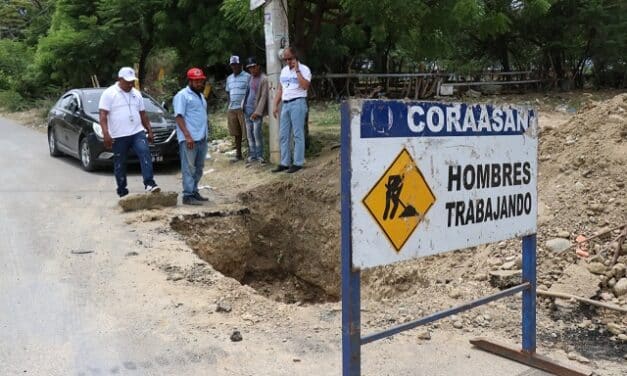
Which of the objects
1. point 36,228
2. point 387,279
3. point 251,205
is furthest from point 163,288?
point 251,205

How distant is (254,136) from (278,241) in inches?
105

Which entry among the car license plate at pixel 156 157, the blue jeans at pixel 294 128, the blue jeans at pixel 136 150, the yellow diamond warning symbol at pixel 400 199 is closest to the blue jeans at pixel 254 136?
the blue jeans at pixel 294 128

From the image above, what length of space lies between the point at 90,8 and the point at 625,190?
1869cm

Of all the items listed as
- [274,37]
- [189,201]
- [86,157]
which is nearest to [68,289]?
[189,201]

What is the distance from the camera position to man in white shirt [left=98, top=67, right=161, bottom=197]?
8312 millimetres

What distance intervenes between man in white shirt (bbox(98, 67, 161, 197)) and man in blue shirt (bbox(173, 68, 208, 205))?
18.2 inches

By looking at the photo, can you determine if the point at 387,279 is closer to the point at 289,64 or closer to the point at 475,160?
the point at 475,160

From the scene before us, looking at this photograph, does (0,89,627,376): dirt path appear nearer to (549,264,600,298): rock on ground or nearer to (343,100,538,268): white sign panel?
(549,264,600,298): rock on ground

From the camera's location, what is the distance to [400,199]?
309 cm

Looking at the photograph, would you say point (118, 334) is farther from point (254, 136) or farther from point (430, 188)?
point (254, 136)

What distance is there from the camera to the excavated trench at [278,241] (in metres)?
8.00

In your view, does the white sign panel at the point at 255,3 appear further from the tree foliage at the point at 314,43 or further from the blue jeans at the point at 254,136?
the tree foliage at the point at 314,43

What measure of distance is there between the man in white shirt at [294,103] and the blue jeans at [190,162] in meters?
1.51

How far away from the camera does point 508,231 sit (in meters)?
3.71
